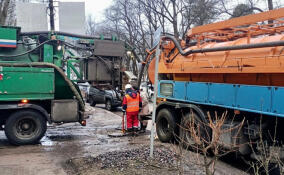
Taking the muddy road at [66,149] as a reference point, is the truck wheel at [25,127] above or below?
above

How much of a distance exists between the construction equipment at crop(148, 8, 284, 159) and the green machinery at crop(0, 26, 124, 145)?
2.81 m

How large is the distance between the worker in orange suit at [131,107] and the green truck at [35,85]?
4.44 ft

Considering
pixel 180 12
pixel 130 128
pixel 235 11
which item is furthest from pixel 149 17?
pixel 130 128

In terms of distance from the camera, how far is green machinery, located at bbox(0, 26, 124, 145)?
8125mm

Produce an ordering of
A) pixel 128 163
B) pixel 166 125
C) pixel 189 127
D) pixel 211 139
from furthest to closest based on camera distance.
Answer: pixel 166 125
pixel 189 127
pixel 211 139
pixel 128 163

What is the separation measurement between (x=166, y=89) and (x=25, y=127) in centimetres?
400

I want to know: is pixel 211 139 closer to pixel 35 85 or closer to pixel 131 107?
pixel 131 107

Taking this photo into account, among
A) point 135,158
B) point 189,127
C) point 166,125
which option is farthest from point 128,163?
point 166,125

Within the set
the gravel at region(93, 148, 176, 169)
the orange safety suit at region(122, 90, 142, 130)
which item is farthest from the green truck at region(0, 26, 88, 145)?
the gravel at region(93, 148, 176, 169)

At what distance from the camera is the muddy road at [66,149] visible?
231 inches

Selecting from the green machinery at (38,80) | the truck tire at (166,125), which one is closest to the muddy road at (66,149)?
the truck tire at (166,125)

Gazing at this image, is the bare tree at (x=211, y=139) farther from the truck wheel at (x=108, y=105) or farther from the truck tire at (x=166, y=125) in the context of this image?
the truck wheel at (x=108, y=105)

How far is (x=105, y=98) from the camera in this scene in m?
17.3

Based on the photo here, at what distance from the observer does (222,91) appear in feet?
20.8
